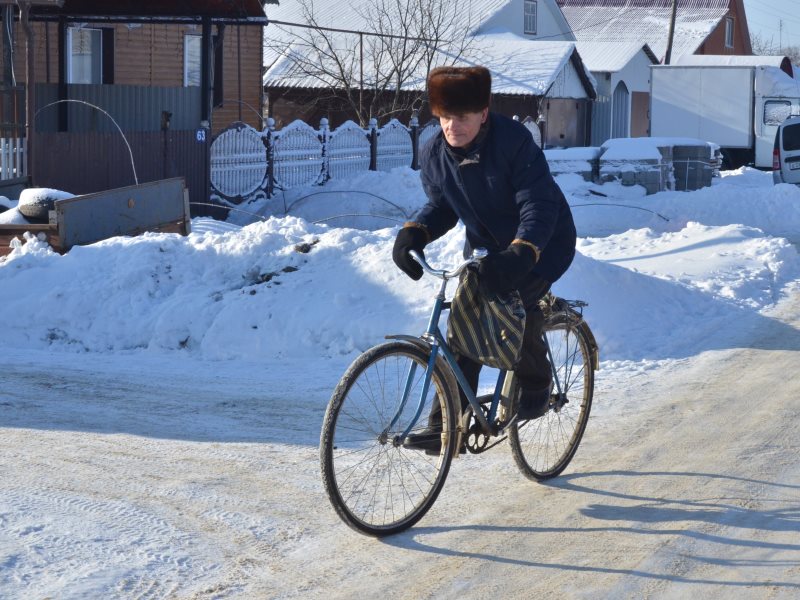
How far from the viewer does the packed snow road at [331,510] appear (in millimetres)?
4422

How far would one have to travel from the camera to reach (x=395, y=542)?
4832mm

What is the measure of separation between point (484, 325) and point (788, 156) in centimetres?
2203

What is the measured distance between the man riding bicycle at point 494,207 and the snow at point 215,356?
2.40 ft

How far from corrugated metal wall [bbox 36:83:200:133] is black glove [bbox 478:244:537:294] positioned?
58.4ft

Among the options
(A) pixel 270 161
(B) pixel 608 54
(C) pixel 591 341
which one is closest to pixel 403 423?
(C) pixel 591 341

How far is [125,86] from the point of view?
21547 millimetres

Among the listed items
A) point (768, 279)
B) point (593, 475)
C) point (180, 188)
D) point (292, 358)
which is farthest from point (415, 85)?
point (593, 475)

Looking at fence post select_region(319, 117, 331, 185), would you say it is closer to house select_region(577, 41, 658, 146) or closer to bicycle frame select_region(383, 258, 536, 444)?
bicycle frame select_region(383, 258, 536, 444)

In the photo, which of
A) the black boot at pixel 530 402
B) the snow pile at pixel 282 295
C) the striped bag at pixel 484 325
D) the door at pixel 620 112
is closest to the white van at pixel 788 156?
the snow pile at pixel 282 295

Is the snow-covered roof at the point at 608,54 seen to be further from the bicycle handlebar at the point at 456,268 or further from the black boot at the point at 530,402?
the bicycle handlebar at the point at 456,268

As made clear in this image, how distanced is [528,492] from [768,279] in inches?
270

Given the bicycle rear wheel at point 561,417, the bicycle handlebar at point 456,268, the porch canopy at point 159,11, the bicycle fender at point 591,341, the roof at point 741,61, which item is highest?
the roof at point 741,61

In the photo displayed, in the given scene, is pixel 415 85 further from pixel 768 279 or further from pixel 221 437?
pixel 221 437

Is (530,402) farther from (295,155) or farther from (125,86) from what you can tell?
(295,155)
